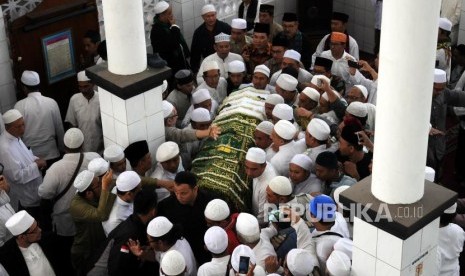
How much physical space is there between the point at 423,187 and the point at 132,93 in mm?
2578

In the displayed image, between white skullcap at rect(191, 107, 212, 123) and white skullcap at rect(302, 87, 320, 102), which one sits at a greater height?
white skullcap at rect(302, 87, 320, 102)

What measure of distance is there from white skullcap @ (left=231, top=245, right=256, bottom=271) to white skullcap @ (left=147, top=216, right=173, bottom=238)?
1.69 feet

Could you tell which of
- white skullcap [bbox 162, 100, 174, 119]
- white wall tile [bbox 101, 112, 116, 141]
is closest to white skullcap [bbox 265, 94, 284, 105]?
white skullcap [bbox 162, 100, 174, 119]

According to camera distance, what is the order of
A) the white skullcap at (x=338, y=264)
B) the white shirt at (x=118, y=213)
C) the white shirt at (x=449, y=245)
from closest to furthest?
the white skullcap at (x=338, y=264) → the white shirt at (x=449, y=245) → the white shirt at (x=118, y=213)

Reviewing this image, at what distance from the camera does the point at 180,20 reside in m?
9.00

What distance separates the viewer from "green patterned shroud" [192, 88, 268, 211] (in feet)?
19.5

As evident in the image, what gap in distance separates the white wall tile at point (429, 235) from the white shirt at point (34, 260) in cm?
263

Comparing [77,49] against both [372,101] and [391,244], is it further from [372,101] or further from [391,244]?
[391,244]

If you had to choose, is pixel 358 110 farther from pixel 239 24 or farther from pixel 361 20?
pixel 361 20

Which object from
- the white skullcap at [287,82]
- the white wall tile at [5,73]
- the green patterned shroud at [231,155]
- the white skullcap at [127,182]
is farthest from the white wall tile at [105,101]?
the white skullcap at [287,82]

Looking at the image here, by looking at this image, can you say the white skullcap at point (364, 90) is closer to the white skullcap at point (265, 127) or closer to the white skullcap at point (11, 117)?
the white skullcap at point (265, 127)

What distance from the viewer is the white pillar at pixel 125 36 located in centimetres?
599

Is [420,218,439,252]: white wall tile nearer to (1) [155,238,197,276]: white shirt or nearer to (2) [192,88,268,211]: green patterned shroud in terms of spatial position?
(1) [155,238,197,276]: white shirt

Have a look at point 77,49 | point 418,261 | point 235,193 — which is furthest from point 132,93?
point 418,261
